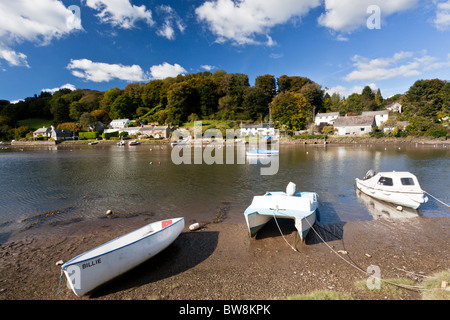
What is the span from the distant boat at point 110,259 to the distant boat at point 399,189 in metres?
14.4

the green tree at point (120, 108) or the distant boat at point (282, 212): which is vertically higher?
the green tree at point (120, 108)

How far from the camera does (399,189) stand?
14.6 metres

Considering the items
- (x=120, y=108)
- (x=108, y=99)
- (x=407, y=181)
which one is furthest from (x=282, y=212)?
(x=108, y=99)

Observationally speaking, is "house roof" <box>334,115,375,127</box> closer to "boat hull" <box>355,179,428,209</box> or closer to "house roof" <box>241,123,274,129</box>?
"house roof" <box>241,123,274,129</box>

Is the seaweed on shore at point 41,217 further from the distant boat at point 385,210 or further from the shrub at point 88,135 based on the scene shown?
the shrub at point 88,135

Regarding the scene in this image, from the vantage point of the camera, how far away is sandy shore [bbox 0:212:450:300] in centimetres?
725

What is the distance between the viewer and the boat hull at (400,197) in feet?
45.6

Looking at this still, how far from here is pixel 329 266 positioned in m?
8.45

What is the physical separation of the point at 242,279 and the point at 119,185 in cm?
1911


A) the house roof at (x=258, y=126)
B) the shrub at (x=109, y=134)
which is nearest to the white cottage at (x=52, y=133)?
the shrub at (x=109, y=134)

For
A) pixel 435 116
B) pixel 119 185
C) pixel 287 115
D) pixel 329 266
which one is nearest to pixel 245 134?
pixel 287 115

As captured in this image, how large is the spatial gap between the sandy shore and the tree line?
7392 centimetres

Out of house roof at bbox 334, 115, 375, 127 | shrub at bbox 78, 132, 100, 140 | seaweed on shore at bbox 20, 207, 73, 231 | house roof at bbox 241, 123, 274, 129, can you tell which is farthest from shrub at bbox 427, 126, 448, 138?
shrub at bbox 78, 132, 100, 140
